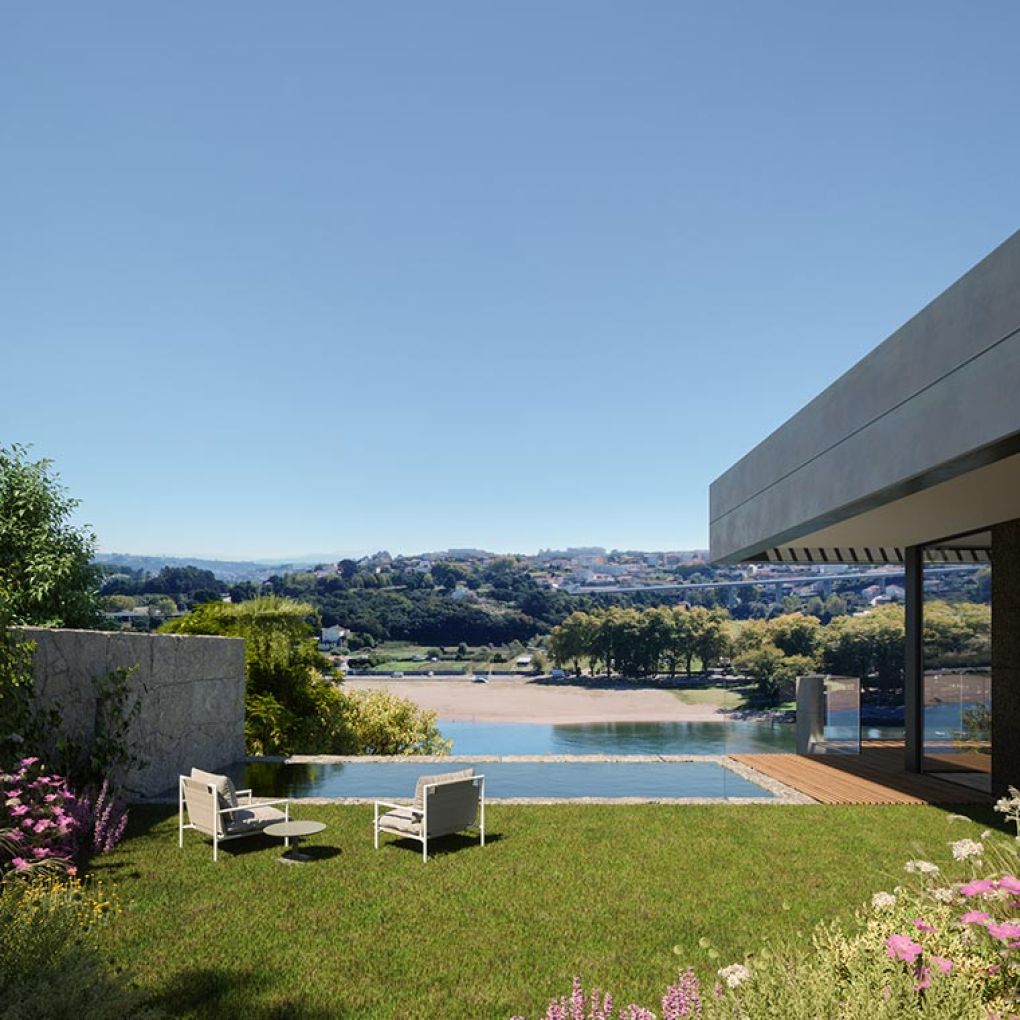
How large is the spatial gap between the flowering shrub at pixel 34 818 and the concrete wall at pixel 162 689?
4.45ft

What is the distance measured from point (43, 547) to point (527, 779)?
11.7 m

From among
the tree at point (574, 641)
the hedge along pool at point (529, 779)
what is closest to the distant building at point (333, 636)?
the tree at point (574, 641)

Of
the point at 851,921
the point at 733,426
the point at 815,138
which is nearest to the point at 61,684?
the point at 851,921

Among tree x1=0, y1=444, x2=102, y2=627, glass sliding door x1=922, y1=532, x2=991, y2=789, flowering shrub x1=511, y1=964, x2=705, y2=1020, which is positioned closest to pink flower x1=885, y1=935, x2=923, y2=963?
flowering shrub x1=511, y1=964, x2=705, y2=1020

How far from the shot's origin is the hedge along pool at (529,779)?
424 inches

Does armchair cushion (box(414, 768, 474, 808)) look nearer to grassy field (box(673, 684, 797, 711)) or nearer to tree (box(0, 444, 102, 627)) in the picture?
tree (box(0, 444, 102, 627))

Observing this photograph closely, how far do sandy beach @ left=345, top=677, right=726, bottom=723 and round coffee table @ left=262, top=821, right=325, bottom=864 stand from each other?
1405 inches

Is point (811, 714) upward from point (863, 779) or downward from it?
upward

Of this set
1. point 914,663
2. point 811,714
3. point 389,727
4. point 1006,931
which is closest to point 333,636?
point 389,727

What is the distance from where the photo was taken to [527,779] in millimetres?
11664

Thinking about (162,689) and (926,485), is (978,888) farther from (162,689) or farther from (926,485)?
(162,689)

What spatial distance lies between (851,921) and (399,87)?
18.0 metres

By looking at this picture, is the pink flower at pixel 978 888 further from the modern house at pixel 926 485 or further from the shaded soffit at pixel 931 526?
the shaded soffit at pixel 931 526

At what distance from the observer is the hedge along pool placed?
10781 millimetres
